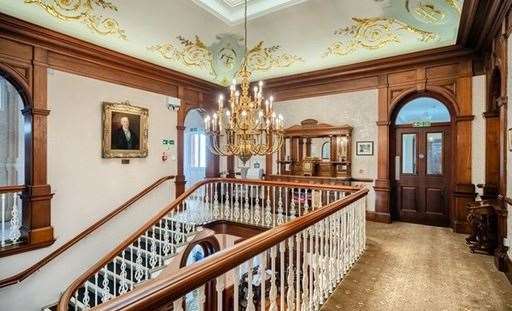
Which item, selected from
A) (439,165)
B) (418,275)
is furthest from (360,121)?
(418,275)

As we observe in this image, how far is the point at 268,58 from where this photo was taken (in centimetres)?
727

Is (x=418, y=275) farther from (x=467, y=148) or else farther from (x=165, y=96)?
(x=165, y=96)

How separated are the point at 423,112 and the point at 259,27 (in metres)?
4.02

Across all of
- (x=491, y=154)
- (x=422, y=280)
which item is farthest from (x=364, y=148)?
(x=422, y=280)

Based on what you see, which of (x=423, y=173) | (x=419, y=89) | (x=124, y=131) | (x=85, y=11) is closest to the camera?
(x=85, y=11)

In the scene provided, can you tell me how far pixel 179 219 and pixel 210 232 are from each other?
0.75 m

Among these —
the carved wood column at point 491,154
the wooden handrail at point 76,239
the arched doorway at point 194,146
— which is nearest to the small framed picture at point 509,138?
the carved wood column at point 491,154

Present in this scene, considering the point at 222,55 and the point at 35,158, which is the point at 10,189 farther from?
the point at 222,55

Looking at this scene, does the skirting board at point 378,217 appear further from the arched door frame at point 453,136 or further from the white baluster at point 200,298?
the white baluster at point 200,298

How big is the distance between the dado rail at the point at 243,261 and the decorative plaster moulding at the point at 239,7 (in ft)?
10.7

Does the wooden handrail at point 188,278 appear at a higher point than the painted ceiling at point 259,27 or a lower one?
lower

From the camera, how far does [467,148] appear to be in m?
5.46

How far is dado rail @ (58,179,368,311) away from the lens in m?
1.16

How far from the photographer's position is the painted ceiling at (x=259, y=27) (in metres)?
4.88
